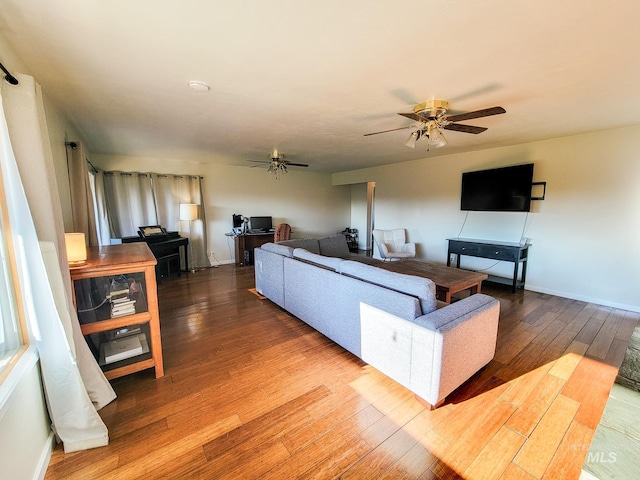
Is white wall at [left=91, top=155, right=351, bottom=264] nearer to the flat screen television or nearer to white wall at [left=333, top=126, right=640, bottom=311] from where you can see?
white wall at [left=333, top=126, right=640, bottom=311]

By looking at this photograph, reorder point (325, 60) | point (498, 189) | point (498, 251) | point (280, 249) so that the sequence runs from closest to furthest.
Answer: point (325, 60) < point (280, 249) < point (498, 251) < point (498, 189)

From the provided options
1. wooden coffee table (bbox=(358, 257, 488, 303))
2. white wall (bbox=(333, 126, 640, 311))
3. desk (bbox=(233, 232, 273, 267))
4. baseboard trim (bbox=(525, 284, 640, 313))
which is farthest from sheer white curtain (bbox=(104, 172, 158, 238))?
baseboard trim (bbox=(525, 284, 640, 313))

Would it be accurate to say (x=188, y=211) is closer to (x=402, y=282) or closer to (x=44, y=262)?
(x=44, y=262)

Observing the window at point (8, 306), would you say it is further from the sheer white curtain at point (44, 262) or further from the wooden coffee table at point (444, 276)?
the wooden coffee table at point (444, 276)

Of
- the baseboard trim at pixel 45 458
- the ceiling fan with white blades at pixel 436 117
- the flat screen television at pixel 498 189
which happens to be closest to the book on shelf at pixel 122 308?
the baseboard trim at pixel 45 458

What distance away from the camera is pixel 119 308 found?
1.89 metres

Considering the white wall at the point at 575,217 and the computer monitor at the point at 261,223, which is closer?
the white wall at the point at 575,217

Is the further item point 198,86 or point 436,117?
point 436,117

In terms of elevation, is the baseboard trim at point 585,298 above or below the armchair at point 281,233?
below

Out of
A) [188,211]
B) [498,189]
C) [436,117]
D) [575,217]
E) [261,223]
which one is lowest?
[261,223]

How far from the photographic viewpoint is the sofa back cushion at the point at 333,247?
13.2 ft

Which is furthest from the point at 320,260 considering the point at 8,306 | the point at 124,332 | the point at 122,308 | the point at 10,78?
the point at 10,78

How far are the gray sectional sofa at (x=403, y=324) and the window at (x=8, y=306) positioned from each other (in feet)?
6.42

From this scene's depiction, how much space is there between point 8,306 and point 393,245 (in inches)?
205
